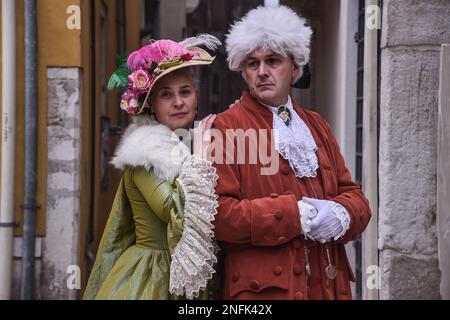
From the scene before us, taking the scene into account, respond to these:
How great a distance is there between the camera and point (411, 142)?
4.24m

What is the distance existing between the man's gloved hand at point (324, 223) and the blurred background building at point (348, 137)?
5.68 feet

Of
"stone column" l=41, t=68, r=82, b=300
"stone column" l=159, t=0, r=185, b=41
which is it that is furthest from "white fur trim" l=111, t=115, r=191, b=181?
"stone column" l=159, t=0, r=185, b=41

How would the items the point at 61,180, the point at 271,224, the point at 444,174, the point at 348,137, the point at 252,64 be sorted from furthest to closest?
the point at 348,137, the point at 61,180, the point at 444,174, the point at 252,64, the point at 271,224

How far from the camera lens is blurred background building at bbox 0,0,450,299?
423 centimetres

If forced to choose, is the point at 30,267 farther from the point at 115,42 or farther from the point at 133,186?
the point at 115,42

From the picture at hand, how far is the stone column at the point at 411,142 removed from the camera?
166 inches

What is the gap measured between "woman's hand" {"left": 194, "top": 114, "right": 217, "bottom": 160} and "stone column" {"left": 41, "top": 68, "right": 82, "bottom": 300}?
241 centimetres

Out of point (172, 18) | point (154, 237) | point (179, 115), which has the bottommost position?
point (154, 237)

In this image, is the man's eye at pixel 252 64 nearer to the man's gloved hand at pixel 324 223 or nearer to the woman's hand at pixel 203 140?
the woman's hand at pixel 203 140

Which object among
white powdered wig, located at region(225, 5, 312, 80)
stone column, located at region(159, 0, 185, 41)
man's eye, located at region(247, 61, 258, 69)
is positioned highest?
stone column, located at region(159, 0, 185, 41)

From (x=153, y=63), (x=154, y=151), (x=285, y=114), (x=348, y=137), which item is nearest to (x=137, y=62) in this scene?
(x=153, y=63)

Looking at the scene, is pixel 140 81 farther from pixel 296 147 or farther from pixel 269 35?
pixel 296 147

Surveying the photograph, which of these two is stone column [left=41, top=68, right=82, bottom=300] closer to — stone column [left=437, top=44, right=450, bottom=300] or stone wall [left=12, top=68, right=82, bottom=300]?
stone wall [left=12, top=68, right=82, bottom=300]

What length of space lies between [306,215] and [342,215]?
15cm
